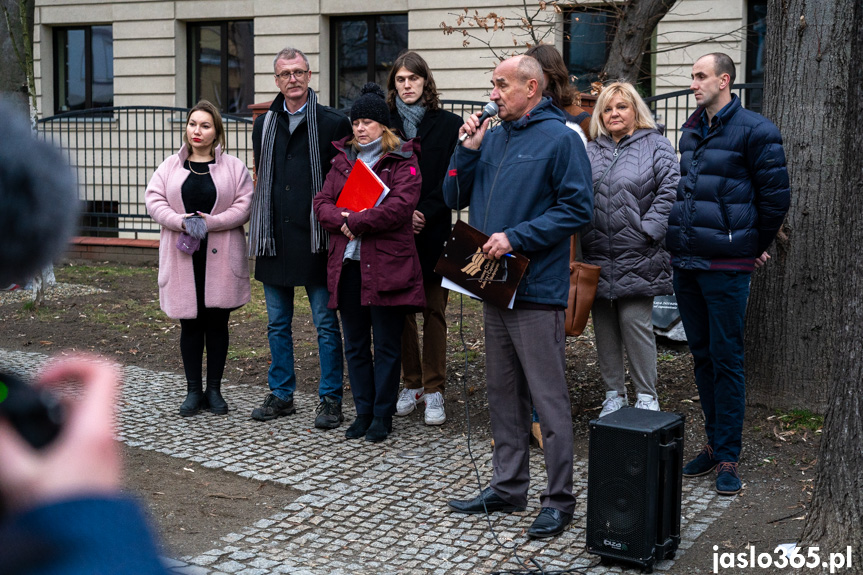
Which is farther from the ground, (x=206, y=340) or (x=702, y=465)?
(x=206, y=340)

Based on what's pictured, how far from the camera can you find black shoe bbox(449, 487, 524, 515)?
4871 millimetres

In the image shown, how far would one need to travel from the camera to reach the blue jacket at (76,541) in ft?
3.06

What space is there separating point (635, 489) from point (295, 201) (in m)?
3.27

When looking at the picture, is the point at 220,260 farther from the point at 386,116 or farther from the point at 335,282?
the point at 386,116

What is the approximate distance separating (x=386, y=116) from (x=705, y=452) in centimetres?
285

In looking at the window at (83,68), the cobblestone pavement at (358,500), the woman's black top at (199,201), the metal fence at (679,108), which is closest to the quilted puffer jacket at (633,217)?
the cobblestone pavement at (358,500)

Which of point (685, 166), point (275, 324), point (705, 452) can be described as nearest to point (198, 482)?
point (275, 324)

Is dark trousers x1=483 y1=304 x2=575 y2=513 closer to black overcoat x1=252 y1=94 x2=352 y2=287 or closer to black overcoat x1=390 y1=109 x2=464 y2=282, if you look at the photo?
black overcoat x1=390 y1=109 x2=464 y2=282

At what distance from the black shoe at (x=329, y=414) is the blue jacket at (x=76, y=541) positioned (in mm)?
5389

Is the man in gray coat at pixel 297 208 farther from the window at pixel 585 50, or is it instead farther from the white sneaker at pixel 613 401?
the window at pixel 585 50

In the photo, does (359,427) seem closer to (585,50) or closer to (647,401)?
(647,401)

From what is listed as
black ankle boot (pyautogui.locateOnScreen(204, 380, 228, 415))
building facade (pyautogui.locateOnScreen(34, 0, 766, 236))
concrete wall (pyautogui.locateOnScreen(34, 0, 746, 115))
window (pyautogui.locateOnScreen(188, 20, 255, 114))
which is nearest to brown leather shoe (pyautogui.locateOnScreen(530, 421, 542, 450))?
black ankle boot (pyautogui.locateOnScreen(204, 380, 228, 415))

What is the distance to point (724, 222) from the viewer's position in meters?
5.11

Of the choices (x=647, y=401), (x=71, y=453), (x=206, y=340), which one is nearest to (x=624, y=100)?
(x=647, y=401)
